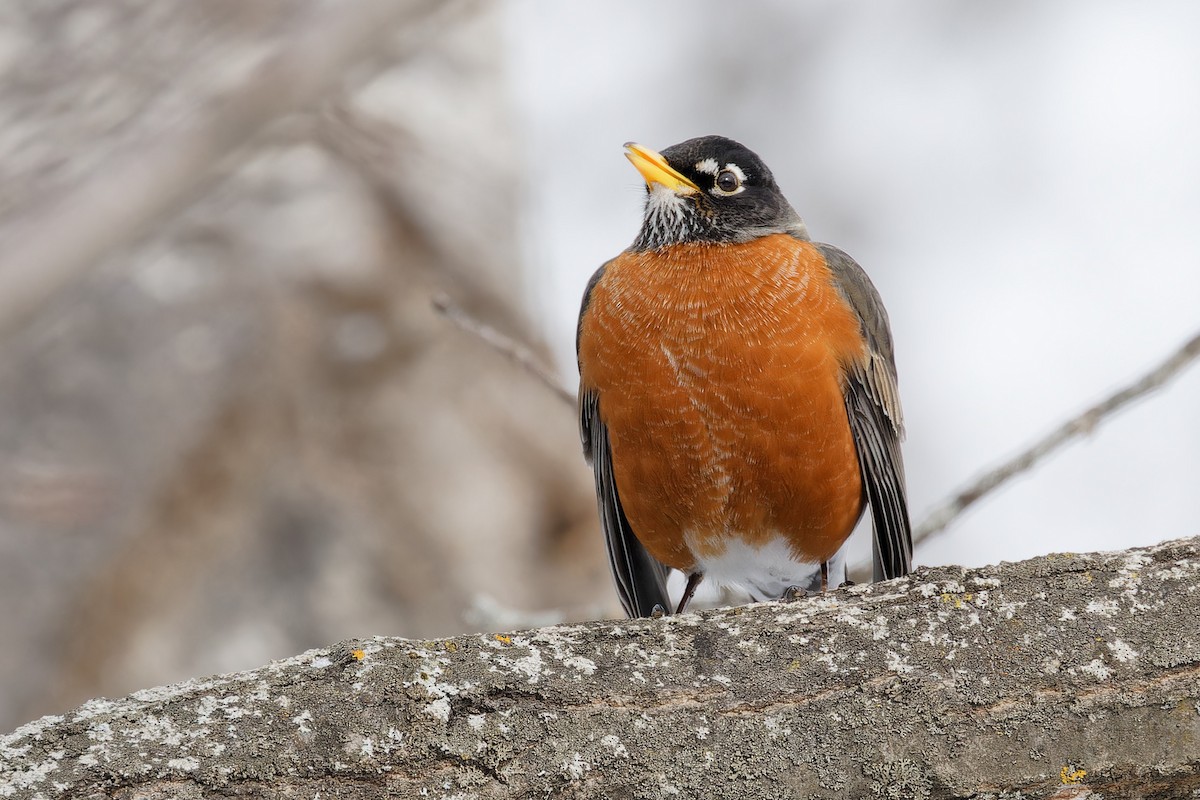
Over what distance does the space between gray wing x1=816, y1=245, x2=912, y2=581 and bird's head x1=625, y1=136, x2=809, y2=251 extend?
0.39 m

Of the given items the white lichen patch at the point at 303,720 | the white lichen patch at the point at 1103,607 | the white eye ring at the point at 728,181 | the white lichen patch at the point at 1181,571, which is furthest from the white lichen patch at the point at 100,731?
the white eye ring at the point at 728,181

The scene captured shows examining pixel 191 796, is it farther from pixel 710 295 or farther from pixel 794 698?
pixel 710 295

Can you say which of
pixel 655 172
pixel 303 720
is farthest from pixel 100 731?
pixel 655 172

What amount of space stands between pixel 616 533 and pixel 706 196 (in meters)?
1.33

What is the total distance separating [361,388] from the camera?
5180 mm

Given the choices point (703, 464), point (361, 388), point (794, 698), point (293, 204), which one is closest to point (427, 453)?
Result: point (361, 388)

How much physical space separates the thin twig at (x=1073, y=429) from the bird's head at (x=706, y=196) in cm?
127

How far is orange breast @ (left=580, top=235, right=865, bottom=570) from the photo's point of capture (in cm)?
379

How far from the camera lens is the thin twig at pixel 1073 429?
3469 mm

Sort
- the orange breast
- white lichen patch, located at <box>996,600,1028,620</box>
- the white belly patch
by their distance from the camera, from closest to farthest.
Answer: white lichen patch, located at <box>996,600,1028,620</box>, the orange breast, the white belly patch

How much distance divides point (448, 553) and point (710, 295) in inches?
73.7

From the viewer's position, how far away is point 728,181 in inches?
176

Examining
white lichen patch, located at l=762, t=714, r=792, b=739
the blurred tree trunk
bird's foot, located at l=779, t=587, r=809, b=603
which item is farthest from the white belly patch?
white lichen patch, located at l=762, t=714, r=792, b=739

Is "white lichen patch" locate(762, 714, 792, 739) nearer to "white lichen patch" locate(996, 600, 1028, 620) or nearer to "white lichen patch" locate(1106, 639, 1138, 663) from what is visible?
"white lichen patch" locate(996, 600, 1028, 620)
